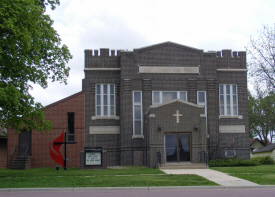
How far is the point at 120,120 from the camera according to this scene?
29.8m

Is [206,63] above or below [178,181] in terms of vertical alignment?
above

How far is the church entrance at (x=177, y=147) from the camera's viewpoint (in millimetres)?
25938

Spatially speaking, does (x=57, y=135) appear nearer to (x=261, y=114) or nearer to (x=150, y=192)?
(x=150, y=192)

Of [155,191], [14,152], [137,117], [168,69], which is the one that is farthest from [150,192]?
[14,152]

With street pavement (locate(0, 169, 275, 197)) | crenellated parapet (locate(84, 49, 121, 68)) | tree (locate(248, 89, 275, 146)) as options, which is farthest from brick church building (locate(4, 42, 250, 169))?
street pavement (locate(0, 169, 275, 197))

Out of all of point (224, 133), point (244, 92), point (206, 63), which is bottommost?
point (224, 133)

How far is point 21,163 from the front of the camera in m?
29.5

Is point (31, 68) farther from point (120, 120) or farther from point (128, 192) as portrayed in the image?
point (120, 120)

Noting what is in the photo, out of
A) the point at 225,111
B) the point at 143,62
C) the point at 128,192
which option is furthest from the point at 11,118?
the point at 225,111

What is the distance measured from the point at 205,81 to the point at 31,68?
49.5 feet

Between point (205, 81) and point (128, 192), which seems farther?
point (205, 81)

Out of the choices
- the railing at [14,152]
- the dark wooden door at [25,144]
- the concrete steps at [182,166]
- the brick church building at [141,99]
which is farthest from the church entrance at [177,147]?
the railing at [14,152]

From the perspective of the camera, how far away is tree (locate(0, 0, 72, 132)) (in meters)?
18.4

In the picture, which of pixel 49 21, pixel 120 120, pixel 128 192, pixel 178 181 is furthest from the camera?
pixel 120 120
